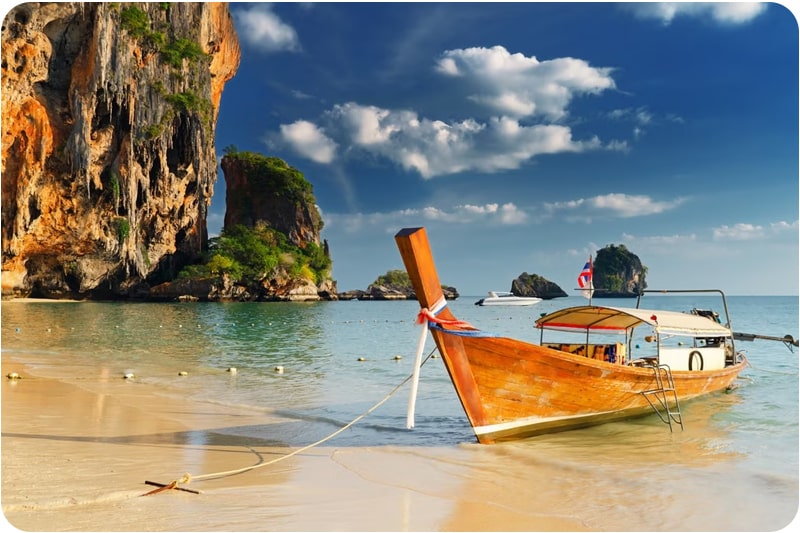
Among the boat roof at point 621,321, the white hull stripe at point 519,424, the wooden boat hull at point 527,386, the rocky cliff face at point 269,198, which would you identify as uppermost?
the rocky cliff face at point 269,198

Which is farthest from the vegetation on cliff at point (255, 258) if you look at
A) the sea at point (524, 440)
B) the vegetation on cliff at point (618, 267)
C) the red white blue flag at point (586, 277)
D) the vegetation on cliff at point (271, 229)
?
the vegetation on cliff at point (618, 267)

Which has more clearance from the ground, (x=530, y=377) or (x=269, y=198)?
(x=269, y=198)

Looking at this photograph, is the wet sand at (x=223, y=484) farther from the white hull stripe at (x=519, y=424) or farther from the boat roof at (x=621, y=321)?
the boat roof at (x=621, y=321)

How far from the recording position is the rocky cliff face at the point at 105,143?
41906mm

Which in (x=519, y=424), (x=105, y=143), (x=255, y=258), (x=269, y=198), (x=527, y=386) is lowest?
(x=519, y=424)

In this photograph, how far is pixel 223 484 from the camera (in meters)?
5.36

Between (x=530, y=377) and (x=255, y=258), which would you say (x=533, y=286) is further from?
(x=530, y=377)

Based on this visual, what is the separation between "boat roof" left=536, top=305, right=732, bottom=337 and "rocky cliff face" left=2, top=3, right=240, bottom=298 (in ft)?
130

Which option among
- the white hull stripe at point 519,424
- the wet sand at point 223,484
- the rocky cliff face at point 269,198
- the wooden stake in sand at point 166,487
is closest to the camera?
the wet sand at point 223,484

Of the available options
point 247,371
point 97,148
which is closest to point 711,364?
point 247,371

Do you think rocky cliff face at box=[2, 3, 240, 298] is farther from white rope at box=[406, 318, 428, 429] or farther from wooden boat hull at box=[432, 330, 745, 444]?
wooden boat hull at box=[432, 330, 745, 444]

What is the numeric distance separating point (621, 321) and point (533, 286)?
389ft

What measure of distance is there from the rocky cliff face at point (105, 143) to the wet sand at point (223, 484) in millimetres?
38499

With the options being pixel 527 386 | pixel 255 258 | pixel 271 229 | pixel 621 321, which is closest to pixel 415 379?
pixel 527 386
